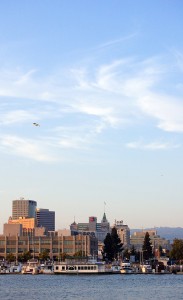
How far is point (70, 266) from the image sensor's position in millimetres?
177375

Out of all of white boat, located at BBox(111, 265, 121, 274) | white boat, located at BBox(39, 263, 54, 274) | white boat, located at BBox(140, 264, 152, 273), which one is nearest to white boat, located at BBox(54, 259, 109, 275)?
white boat, located at BBox(111, 265, 121, 274)

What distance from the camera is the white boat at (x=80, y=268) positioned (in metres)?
176

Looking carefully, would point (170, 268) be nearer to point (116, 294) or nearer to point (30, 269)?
point (30, 269)

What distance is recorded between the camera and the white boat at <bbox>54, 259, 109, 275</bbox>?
176m

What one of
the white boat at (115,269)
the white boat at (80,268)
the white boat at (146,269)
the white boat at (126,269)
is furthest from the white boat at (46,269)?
the white boat at (146,269)

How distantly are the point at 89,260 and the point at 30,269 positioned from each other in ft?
62.5

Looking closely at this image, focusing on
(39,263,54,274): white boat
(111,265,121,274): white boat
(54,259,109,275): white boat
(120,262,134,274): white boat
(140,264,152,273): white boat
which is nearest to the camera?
(54,259,109,275): white boat

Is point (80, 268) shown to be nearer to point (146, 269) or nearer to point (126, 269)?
point (126, 269)

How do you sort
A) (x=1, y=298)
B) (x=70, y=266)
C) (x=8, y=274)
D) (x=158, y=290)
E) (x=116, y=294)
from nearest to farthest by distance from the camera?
(x=1, y=298) → (x=116, y=294) → (x=158, y=290) → (x=70, y=266) → (x=8, y=274)

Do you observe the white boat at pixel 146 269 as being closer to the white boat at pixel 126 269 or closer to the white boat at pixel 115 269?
the white boat at pixel 126 269

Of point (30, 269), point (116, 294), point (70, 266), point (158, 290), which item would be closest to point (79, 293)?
point (116, 294)

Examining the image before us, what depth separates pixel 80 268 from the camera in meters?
176

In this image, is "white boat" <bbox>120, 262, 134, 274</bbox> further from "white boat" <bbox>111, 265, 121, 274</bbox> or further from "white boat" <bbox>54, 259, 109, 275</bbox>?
"white boat" <bbox>54, 259, 109, 275</bbox>

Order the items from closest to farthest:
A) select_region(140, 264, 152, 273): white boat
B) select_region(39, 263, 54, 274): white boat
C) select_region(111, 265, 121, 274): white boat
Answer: select_region(111, 265, 121, 274): white boat
select_region(39, 263, 54, 274): white boat
select_region(140, 264, 152, 273): white boat
